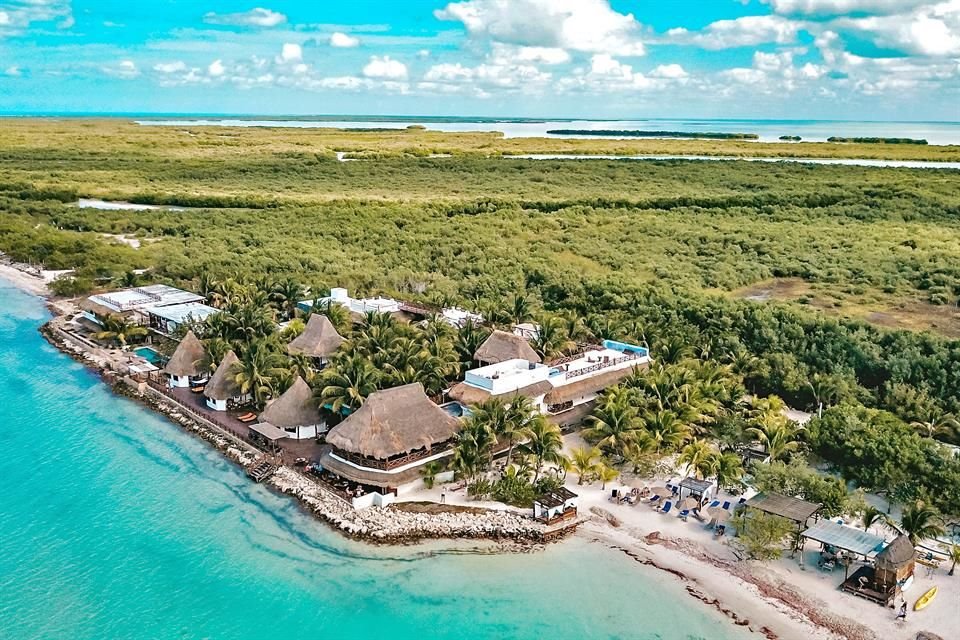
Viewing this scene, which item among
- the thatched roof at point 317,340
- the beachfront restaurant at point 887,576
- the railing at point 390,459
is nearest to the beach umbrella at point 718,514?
the beachfront restaurant at point 887,576

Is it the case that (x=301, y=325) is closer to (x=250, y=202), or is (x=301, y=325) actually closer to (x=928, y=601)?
(x=928, y=601)

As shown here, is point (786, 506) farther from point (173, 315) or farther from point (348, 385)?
point (173, 315)

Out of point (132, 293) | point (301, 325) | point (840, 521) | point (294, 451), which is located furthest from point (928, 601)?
point (132, 293)

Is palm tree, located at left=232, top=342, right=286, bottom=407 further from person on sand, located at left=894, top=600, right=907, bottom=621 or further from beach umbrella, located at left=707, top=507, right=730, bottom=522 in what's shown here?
person on sand, located at left=894, top=600, right=907, bottom=621

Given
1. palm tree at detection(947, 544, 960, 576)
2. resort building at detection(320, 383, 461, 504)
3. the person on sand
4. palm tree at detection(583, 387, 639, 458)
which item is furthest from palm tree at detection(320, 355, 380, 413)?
palm tree at detection(947, 544, 960, 576)

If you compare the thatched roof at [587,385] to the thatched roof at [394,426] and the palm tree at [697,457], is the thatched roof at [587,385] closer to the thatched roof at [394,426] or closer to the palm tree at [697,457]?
the thatched roof at [394,426]

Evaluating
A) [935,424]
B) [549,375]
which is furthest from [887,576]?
[549,375]

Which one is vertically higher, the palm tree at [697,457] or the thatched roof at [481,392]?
the thatched roof at [481,392]
